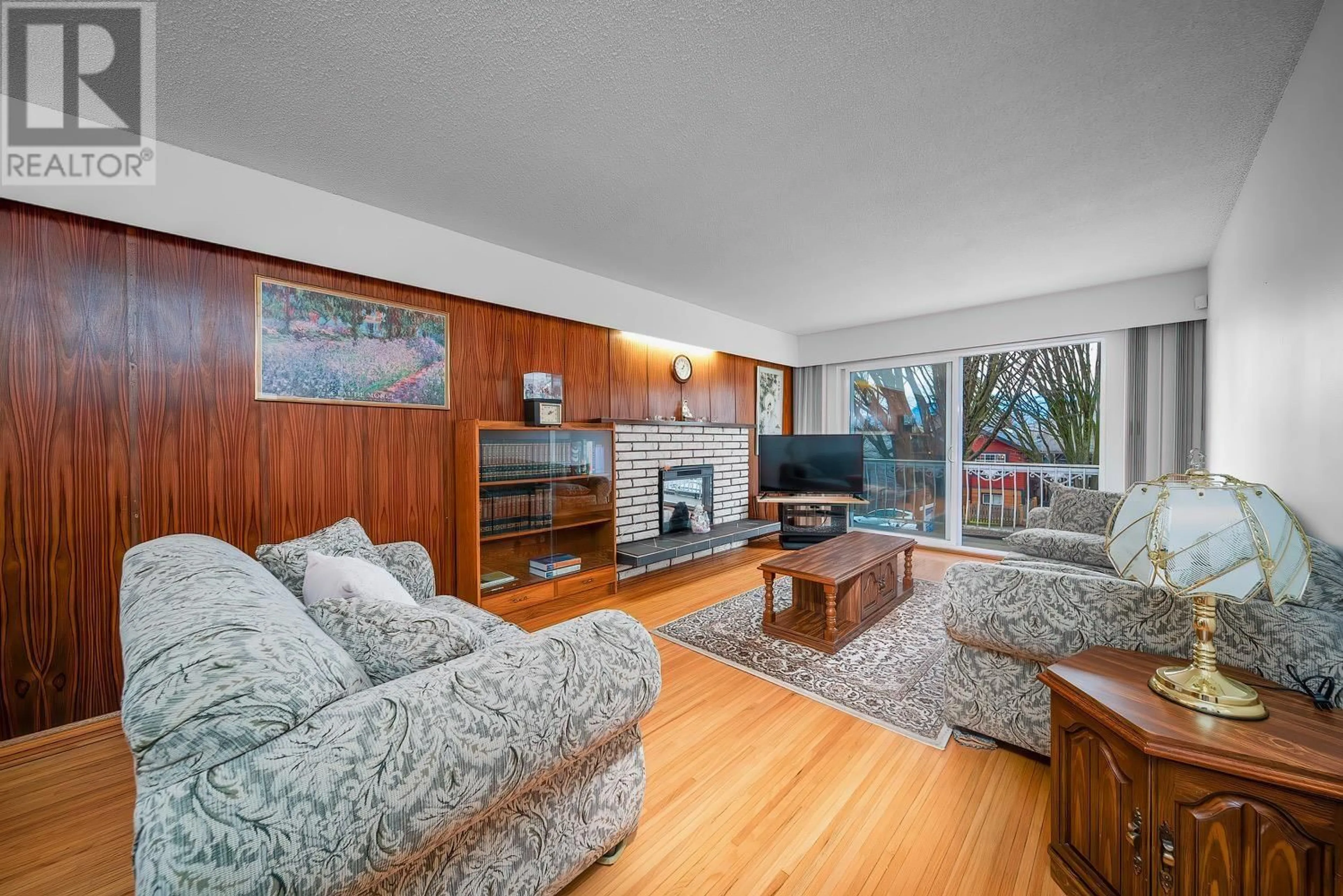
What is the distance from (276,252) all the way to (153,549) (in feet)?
5.61

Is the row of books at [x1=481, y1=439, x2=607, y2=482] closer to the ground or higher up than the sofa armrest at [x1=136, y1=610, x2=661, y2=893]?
higher up

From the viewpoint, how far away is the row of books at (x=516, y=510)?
3.25m

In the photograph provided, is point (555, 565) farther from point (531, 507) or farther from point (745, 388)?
point (745, 388)

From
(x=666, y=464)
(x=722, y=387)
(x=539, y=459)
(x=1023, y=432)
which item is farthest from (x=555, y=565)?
(x=1023, y=432)

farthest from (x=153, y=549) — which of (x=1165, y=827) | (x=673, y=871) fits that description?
(x=1165, y=827)

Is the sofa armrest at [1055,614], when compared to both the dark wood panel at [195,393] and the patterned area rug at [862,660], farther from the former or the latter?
the dark wood panel at [195,393]

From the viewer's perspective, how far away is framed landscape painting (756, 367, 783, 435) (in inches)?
234

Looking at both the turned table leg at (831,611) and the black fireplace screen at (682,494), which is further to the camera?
the black fireplace screen at (682,494)

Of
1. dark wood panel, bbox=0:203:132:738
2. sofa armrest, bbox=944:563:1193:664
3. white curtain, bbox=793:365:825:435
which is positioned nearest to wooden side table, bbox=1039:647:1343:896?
sofa armrest, bbox=944:563:1193:664

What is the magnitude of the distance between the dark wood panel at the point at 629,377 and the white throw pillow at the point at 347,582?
2635 mm

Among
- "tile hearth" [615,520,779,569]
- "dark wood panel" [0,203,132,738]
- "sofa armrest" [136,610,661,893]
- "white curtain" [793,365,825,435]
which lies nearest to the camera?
"sofa armrest" [136,610,661,893]

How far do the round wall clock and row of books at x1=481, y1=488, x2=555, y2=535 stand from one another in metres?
1.87

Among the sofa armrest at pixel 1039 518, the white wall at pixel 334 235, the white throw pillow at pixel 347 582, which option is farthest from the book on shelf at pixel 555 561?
the sofa armrest at pixel 1039 518

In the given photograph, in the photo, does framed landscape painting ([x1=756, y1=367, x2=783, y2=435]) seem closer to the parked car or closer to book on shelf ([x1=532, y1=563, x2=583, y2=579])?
the parked car
